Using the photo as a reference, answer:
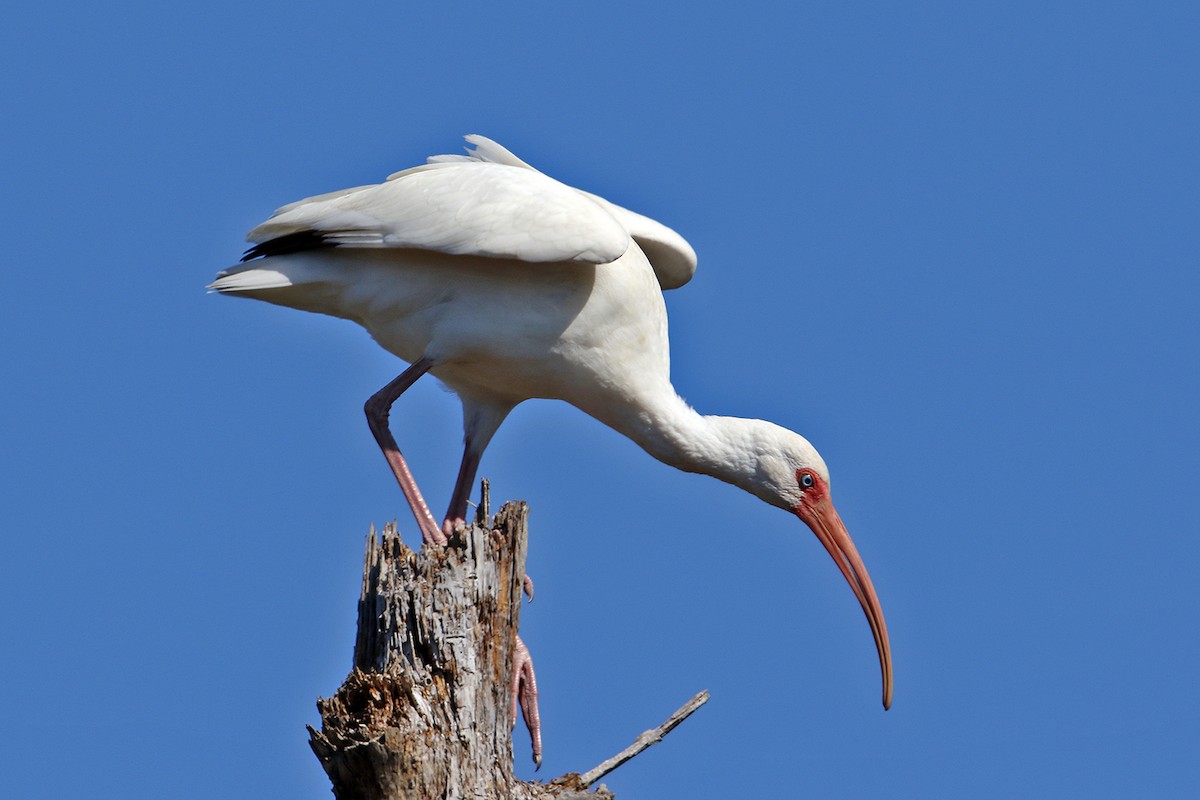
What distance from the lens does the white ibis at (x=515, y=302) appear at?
394 inches

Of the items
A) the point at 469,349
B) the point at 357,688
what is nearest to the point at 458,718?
the point at 357,688

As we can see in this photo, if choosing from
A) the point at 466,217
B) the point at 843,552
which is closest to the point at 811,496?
the point at 843,552

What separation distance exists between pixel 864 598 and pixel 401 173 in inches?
168

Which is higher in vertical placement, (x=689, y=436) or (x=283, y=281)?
(x=283, y=281)

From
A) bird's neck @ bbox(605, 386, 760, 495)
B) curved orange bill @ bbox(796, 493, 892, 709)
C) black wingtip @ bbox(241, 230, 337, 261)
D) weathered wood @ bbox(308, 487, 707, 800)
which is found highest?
black wingtip @ bbox(241, 230, 337, 261)

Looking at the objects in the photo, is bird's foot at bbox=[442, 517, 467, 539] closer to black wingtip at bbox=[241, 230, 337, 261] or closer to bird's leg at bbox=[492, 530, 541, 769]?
bird's leg at bbox=[492, 530, 541, 769]

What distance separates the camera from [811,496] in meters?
10.8

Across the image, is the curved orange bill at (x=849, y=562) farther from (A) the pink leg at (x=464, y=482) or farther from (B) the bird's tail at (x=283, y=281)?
(B) the bird's tail at (x=283, y=281)

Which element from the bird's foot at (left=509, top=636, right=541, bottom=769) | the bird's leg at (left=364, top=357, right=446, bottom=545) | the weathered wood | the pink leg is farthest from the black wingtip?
the bird's foot at (left=509, top=636, right=541, bottom=769)

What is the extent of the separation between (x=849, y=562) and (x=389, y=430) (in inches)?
127

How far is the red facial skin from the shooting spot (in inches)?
426

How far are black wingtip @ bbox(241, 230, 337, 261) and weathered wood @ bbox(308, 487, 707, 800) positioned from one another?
2.39m

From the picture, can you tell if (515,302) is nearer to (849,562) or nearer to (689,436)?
(689,436)

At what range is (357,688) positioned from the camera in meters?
8.26
